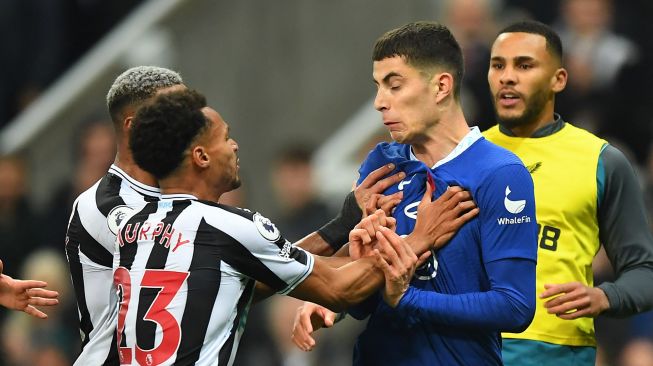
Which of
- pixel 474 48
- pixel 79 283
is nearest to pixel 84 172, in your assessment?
pixel 474 48

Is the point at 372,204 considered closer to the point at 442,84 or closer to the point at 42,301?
the point at 442,84

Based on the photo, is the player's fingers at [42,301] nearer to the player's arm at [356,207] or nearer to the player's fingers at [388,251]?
the player's arm at [356,207]

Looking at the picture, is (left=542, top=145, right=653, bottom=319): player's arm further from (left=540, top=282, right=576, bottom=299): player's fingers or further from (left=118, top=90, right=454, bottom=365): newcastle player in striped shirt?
(left=118, top=90, right=454, bottom=365): newcastle player in striped shirt

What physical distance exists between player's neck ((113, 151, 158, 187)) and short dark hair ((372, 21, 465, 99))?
1.02 metres

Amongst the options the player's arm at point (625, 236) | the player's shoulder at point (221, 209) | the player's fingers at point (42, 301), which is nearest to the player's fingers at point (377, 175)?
the player's shoulder at point (221, 209)

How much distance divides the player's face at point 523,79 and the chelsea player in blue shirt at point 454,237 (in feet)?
2.35

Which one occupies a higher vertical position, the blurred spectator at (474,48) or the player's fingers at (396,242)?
the player's fingers at (396,242)

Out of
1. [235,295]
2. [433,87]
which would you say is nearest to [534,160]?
[433,87]

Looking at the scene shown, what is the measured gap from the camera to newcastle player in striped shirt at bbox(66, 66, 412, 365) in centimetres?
499

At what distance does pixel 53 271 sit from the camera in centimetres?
945

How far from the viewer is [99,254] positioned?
504cm

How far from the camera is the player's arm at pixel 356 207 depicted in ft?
16.2

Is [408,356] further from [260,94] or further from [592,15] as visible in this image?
[260,94]

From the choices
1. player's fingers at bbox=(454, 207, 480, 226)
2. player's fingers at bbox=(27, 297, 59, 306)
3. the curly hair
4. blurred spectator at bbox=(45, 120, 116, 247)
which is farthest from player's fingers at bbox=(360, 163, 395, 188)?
blurred spectator at bbox=(45, 120, 116, 247)
